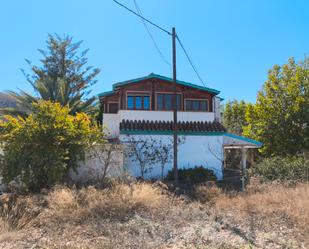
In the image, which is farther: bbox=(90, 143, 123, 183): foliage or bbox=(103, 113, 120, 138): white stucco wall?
bbox=(103, 113, 120, 138): white stucco wall

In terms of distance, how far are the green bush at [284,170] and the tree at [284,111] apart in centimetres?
593

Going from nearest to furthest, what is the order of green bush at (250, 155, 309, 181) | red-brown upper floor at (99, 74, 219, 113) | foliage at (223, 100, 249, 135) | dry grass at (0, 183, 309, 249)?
dry grass at (0, 183, 309, 249) → green bush at (250, 155, 309, 181) → red-brown upper floor at (99, 74, 219, 113) → foliage at (223, 100, 249, 135)

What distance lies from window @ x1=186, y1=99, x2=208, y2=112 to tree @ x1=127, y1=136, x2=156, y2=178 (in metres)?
3.86

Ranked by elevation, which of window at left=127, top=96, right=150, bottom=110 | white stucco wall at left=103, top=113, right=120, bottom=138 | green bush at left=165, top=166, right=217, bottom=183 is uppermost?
window at left=127, top=96, right=150, bottom=110

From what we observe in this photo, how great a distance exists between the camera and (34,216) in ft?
26.2

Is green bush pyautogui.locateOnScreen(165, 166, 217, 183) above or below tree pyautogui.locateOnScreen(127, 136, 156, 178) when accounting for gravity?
below

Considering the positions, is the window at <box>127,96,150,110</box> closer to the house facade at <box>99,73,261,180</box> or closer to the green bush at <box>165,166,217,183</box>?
the house facade at <box>99,73,261,180</box>

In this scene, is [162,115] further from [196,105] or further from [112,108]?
[112,108]

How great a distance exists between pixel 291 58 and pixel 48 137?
17389 millimetres

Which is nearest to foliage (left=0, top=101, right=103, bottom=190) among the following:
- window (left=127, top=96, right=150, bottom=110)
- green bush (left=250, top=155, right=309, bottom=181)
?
window (left=127, top=96, right=150, bottom=110)

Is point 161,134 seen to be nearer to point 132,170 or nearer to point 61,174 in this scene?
point 132,170

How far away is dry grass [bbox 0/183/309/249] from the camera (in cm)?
650

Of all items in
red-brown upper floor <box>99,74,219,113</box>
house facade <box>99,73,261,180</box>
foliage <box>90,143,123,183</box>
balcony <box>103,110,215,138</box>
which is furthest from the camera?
red-brown upper floor <box>99,74,219,113</box>

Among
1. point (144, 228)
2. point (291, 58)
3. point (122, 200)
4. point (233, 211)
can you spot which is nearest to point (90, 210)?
point (122, 200)
